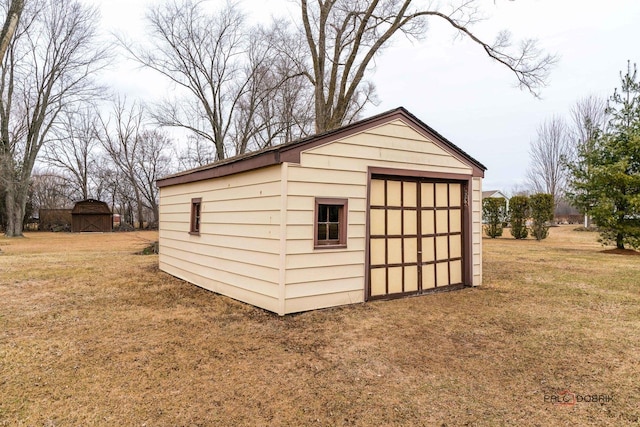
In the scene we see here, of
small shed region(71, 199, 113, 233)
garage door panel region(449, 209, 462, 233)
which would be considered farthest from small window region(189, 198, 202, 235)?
small shed region(71, 199, 113, 233)

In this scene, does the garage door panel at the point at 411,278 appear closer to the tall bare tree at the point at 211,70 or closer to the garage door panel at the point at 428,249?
the garage door panel at the point at 428,249

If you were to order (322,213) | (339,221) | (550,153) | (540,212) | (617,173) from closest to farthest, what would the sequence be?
(322,213), (339,221), (617,173), (540,212), (550,153)

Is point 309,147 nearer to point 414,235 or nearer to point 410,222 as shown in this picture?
point 410,222

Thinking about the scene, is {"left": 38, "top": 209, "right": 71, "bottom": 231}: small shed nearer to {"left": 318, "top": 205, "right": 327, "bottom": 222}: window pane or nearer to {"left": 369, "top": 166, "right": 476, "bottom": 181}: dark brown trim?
{"left": 318, "top": 205, "right": 327, "bottom": 222}: window pane

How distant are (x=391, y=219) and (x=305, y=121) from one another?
17268 millimetres

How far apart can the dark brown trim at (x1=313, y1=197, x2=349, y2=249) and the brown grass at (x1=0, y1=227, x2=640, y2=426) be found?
994mm

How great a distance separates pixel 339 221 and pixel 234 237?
1901 millimetres

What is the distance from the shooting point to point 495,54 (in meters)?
13.7

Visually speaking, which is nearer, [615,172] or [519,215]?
[615,172]

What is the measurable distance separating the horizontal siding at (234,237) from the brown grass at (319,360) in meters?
0.40

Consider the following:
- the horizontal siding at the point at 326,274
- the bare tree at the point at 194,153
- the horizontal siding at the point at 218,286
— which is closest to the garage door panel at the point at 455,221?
the horizontal siding at the point at 326,274

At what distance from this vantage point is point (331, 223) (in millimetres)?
5422

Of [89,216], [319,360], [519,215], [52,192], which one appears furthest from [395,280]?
[52,192]

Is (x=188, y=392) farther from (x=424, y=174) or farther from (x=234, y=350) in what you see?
(x=424, y=174)
